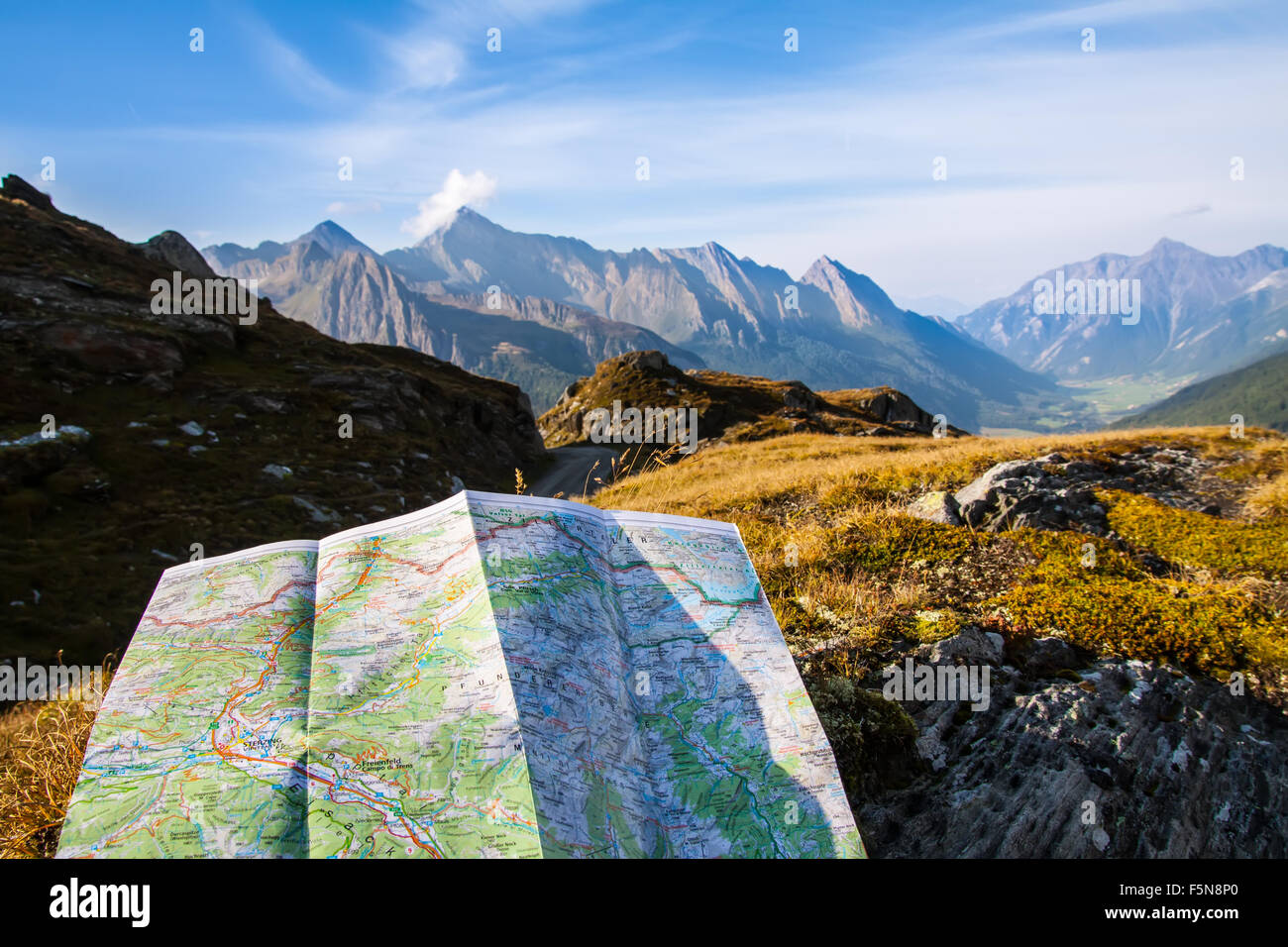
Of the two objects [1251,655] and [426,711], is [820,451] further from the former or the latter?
[426,711]

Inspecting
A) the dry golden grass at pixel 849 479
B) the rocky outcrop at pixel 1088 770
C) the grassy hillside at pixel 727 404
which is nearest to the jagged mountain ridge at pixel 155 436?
the dry golden grass at pixel 849 479

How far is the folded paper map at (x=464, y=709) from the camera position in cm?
298

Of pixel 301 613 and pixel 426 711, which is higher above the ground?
pixel 301 613

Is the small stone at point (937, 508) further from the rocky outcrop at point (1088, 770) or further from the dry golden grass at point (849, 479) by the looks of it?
the rocky outcrop at point (1088, 770)

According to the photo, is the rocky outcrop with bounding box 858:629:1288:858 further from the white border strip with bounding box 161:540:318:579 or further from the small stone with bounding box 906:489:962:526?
the white border strip with bounding box 161:540:318:579

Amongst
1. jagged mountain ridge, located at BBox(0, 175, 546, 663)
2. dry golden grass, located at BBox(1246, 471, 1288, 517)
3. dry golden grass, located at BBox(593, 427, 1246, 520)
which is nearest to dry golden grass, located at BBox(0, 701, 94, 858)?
dry golden grass, located at BBox(593, 427, 1246, 520)

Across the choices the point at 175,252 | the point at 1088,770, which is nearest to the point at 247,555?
the point at 1088,770

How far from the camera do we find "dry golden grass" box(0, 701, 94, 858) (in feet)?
13.1

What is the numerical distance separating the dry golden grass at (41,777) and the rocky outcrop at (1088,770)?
561 cm

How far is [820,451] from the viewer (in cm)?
2253

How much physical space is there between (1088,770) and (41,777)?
7.85 m
